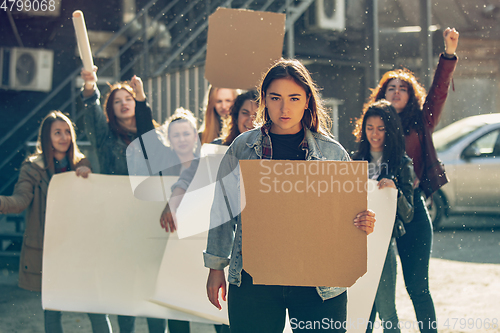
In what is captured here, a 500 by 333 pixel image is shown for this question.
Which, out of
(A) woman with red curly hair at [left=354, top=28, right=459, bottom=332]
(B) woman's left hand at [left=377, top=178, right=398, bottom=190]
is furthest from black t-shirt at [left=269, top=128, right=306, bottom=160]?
(A) woman with red curly hair at [left=354, top=28, right=459, bottom=332]

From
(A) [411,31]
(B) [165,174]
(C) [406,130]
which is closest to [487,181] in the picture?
(A) [411,31]

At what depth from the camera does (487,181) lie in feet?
23.5

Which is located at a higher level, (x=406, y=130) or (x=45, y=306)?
(x=406, y=130)

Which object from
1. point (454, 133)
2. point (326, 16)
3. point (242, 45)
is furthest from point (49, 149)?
point (326, 16)

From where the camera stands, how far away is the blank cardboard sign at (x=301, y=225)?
1824 mm

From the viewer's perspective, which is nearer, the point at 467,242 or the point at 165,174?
the point at 165,174

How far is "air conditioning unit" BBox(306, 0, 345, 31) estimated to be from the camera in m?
8.62

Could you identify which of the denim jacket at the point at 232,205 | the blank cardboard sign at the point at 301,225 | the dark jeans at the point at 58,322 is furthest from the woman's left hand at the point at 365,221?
the dark jeans at the point at 58,322

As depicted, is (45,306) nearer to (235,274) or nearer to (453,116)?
(235,274)

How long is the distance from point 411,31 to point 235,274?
9.23m

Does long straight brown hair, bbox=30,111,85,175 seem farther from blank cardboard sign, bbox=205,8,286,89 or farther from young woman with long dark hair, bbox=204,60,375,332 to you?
young woman with long dark hair, bbox=204,60,375,332

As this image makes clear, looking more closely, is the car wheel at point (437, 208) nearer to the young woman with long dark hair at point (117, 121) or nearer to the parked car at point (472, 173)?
the parked car at point (472, 173)

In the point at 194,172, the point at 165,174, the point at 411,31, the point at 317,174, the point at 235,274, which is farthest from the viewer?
the point at 411,31

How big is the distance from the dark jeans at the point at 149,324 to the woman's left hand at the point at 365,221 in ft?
5.84
